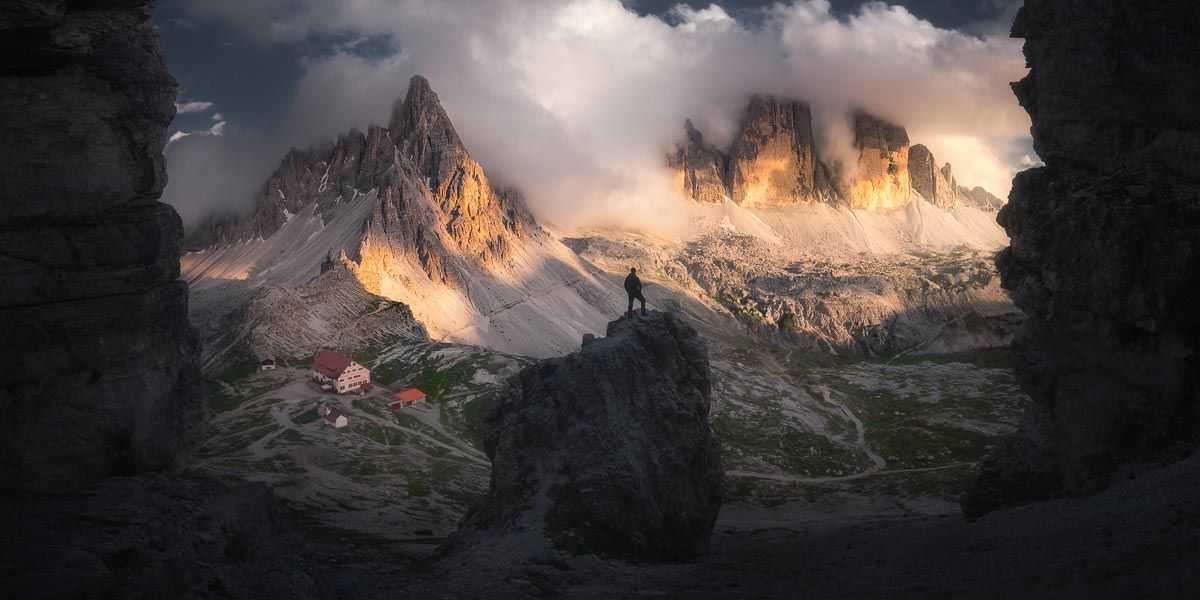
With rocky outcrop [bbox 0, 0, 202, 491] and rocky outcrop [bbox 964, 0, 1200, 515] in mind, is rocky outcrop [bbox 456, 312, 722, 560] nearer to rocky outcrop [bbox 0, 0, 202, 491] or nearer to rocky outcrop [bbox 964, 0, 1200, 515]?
rocky outcrop [bbox 0, 0, 202, 491]

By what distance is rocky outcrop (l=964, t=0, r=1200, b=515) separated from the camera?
114ft

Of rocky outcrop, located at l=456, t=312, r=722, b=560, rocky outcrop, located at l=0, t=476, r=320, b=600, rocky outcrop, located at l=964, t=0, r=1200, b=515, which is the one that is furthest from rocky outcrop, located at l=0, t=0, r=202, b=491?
rocky outcrop, located at l=964, t=0, r=1200, b=515

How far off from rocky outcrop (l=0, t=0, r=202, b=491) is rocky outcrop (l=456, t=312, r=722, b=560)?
15675 millimetres

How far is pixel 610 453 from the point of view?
3831cm

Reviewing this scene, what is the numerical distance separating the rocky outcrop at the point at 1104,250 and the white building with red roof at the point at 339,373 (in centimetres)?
9314

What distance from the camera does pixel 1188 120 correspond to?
3756cm

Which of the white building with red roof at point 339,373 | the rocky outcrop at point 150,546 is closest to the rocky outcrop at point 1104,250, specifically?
the rocky outcrop at point 150,546

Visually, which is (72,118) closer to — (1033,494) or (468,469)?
(1033,494)

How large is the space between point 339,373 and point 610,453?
3429 inches

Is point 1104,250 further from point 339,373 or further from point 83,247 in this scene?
point 339,373

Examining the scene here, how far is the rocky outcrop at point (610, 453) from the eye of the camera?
119ft

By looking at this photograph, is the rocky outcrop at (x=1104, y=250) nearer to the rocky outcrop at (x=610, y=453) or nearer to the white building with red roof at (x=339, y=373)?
the rocky outcrop at (x=610, y=453)

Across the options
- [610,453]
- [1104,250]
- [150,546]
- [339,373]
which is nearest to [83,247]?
[150,546]

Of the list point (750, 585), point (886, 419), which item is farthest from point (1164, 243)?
point (886, 419)
